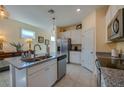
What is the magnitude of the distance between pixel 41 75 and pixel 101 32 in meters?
3.23

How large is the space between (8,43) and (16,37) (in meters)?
0.63

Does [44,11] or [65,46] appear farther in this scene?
[65,46]

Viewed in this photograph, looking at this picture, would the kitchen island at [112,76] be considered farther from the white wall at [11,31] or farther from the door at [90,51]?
the white wall at [11,31]

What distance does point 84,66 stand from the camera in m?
5.66

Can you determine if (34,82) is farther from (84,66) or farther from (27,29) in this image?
(27,29)

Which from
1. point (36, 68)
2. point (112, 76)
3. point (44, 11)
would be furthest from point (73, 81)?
point (44, 11)

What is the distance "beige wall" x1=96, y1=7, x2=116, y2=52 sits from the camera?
440 centimetres

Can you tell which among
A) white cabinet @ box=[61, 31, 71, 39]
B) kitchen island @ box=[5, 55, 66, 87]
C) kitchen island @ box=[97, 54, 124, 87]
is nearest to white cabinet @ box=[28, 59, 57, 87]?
kitchen island @ box=[5, 55, 66, 87]

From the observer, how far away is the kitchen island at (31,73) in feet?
6.24

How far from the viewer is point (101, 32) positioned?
4.45 metres

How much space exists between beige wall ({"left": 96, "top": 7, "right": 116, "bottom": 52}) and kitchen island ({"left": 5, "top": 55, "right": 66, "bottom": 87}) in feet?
8.35

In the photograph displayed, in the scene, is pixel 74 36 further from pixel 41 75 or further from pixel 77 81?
pixel 41 75

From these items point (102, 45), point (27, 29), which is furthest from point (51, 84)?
point (27, 29)

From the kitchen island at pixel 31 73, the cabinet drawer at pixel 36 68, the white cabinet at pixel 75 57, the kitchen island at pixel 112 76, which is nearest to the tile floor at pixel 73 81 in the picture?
the kitchen island at pixel 31 73
